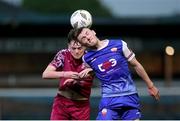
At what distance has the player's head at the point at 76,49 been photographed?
23.9ft

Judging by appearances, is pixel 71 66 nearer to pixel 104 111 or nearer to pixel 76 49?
pixel 76 49

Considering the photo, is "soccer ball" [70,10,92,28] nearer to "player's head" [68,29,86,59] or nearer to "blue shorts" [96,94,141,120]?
"player's head" [68,29,86,59]

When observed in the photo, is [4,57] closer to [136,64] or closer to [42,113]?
[42,113]

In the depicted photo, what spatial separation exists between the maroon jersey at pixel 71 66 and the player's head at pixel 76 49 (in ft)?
0.15

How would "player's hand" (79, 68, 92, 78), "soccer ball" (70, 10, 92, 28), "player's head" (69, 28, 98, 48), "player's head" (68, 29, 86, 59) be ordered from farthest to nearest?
1. "player's head" (68, 29, 86, 59)
2. "soccer ball" (70, 10, 92, 28)
3. "player's hand" (79, 68, 92, 78)
4. "player's head" (69, 28, 98, 48)

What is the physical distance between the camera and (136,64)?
6754 millimetres

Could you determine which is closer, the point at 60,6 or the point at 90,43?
the point at 90,43

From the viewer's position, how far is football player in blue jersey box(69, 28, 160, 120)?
6672 mm

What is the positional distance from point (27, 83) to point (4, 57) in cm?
111

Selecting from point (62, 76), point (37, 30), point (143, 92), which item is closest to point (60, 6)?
point (37, 30)

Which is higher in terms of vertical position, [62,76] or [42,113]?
[62,76]

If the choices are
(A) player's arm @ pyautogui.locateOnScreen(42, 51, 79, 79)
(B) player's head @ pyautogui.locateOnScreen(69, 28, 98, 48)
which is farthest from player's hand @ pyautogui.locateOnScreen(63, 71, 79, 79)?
(B) player's head @ pyautogui.locateOnScreen(69, 28, 98, 48)

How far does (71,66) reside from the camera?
7453mm

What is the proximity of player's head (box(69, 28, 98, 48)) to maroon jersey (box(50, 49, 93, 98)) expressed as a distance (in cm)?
66
